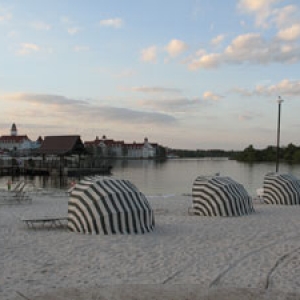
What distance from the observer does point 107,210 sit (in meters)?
10.2

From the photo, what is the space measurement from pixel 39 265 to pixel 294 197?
13.1 metres

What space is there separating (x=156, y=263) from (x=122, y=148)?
159534 mm

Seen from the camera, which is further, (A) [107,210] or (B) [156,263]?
(A) [107,210]

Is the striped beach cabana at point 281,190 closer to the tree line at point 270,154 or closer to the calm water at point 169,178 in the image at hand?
the calm water at point 169,178

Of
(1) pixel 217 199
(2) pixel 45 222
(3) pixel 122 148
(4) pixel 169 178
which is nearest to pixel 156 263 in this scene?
(2) pixel 45 222

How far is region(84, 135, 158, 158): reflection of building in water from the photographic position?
6309 inches

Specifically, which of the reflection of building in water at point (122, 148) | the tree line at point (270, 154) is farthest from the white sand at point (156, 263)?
the reflection of building in water at point (122, 148)

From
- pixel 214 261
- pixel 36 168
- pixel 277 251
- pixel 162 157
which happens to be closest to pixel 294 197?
pixel 277 251

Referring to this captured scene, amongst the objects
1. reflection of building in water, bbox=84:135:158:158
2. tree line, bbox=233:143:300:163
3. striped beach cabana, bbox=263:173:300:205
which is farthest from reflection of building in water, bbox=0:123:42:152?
striped beach cabana, bbox=263:173:300:205

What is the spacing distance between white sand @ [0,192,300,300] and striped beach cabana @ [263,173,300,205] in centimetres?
634

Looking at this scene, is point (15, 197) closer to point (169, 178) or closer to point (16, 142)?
point (169, 178)

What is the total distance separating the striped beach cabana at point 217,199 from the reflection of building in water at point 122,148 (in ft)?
469

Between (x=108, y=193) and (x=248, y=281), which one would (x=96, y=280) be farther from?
(x=108, y=193)

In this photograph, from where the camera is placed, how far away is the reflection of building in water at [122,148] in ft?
526
